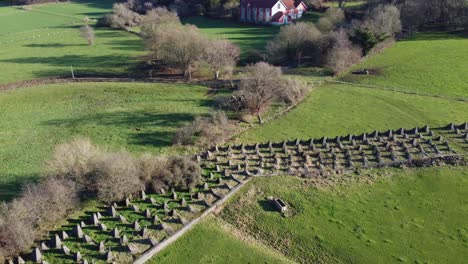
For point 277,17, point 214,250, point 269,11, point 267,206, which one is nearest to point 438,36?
point 277,17

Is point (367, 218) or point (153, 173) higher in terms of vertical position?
point (153, 173)

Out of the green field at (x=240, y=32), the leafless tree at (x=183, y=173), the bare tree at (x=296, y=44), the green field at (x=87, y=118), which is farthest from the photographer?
the green field at (x=240, y=32)

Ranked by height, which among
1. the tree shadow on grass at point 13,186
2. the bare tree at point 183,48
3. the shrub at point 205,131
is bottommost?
the tree shadow on grass at point 13,186

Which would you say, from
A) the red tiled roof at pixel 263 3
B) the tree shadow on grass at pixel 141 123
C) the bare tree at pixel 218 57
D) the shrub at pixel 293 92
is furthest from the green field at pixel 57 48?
the red tiled roof at pixel 263 3

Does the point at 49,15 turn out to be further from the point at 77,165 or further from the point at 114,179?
the point at 114,179

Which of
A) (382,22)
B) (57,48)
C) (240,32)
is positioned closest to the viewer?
(382,22)

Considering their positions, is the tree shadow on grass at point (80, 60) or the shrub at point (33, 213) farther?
the tree shadow on grass at point (80, 60)

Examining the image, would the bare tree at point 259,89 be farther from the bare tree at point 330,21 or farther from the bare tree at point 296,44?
the bare tree at point 330,21
